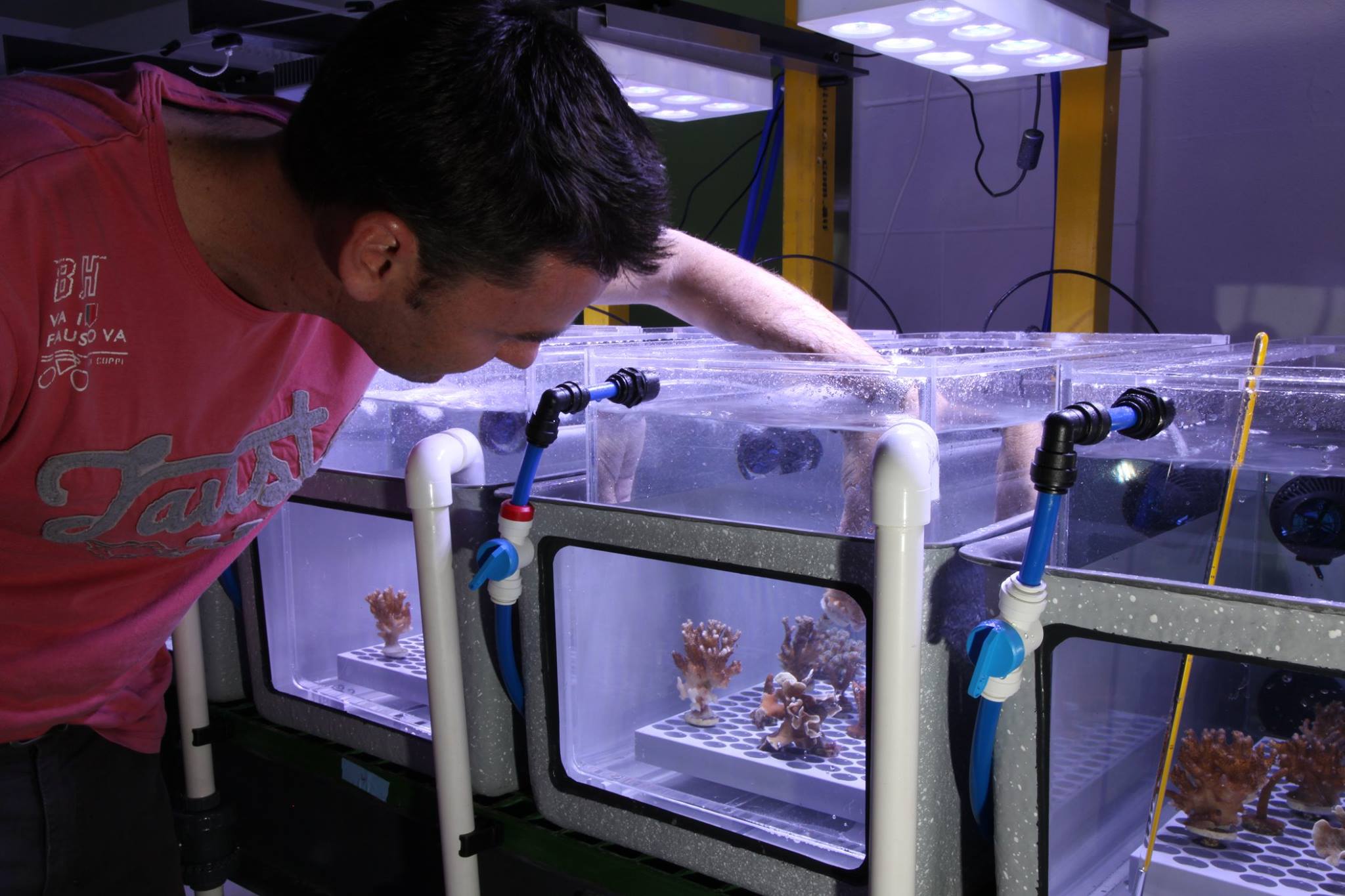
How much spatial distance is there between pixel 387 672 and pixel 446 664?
0.39 m

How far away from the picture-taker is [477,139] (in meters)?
0.70

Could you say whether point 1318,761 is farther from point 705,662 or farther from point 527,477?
point 527,477

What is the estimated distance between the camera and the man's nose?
86 centimetres

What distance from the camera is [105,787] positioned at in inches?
44.4

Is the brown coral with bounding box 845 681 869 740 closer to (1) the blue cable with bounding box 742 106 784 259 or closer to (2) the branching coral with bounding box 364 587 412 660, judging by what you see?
(2) the branching coral with bounding box 364 587 412 660

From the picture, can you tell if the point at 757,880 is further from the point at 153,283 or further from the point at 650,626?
the point at 153,283

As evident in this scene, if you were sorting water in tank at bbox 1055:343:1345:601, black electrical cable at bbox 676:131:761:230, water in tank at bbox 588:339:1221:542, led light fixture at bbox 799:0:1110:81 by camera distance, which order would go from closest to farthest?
water in tank at bbox 1055:343:1345:601, water in tank at bbox 588:339:1221:542, led light fixture at bbox 799:0:1110:81, black electrical cable at bbox 676:131:761:230

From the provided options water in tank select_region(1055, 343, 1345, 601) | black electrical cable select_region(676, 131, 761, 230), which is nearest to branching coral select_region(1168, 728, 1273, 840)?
water in tank select_region(1055, 343, 1345, 601)

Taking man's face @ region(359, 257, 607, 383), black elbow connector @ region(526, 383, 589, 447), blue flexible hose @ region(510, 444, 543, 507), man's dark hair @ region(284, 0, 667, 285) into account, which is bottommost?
blue flexible hose @ region(510, 444, 543, 507)

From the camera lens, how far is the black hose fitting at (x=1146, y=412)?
0.69 metres

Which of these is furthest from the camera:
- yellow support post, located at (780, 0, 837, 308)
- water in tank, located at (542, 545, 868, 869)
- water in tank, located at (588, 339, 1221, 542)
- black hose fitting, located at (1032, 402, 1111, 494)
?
yellow support post, located at (780, 0, 837, 308)

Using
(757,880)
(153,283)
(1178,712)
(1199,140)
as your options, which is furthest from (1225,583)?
(1199,140)

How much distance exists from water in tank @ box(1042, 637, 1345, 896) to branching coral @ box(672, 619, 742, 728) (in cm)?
37

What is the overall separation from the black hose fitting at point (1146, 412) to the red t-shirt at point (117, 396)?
2.09ft
